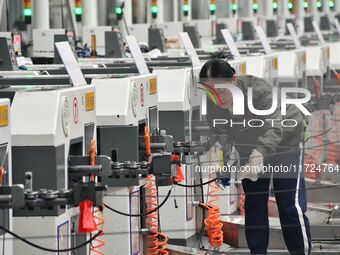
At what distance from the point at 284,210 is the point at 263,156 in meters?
0.57

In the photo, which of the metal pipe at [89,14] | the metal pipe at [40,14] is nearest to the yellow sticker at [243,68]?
the metal pipe at [40,14]

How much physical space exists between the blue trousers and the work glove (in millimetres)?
96

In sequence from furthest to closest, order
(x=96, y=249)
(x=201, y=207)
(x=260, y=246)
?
1. (x=201, y=207)
2. (x=260, y=246)
3. (x=96, y=249)

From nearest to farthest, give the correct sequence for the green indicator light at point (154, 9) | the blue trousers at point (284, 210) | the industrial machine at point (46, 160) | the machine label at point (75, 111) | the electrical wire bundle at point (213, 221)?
the industrial machine at point (46, 160)
the machine label at point (75, 111)
the blue trousers at point (284, 210)
the electrical wire bundle at point (213, 221)
the green indicator light at point (154, 9)

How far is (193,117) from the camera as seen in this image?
26.9 ft

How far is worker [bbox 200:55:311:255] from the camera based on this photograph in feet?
22.2

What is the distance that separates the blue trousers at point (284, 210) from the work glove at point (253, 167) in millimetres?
96

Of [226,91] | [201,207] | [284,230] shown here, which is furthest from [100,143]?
[201,207]

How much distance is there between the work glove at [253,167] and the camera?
264 inches

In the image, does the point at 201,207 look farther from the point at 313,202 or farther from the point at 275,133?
the point at 275,133

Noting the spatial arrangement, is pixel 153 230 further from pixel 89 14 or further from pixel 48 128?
pixel 89 14

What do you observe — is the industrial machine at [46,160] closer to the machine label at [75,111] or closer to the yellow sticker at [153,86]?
the machine label at [75,111]

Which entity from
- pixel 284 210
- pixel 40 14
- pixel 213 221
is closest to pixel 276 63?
pixel 213 221

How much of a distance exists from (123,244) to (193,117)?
1509mm
